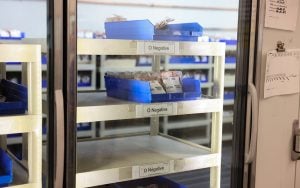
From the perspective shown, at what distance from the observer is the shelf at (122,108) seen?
56.0 inches

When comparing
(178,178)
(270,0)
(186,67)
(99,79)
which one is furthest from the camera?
(186,67)

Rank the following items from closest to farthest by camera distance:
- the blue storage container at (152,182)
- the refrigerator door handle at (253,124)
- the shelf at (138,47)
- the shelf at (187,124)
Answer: the shelf at (138,47), the refrigerator door handle at (253,124), the blue storage container at (152,182), the shelf at (187,124)

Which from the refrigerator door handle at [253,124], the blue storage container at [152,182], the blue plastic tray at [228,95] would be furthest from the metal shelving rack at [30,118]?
the blue plastic tray at [228,95]

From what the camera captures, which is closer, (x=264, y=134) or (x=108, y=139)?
(x=264, y=134)

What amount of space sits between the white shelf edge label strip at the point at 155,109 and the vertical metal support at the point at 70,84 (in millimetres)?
324

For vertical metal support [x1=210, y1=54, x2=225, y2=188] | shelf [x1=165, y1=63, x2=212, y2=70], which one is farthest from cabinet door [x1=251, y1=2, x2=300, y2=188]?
shelf [x1=165, y1=63, x2=212, y2=70]

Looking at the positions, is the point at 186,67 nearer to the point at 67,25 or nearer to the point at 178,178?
the point at 178,178

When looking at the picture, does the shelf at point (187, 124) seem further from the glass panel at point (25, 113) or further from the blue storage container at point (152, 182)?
the glass panel at point (25, 113)

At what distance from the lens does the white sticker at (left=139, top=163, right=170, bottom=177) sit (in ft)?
5.18

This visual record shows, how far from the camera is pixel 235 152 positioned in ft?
6.04

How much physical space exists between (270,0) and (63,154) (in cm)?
116

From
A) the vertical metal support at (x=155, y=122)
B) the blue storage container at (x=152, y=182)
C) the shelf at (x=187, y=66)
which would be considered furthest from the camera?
the shelf at (x=187, y=66)

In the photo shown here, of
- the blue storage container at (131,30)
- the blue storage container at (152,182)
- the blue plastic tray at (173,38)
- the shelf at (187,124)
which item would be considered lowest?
the shelf at (187,124)

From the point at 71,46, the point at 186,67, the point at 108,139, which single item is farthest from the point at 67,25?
the point at 186,67
